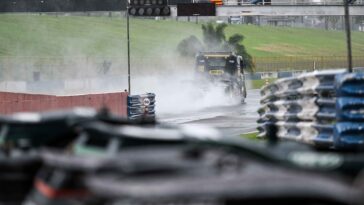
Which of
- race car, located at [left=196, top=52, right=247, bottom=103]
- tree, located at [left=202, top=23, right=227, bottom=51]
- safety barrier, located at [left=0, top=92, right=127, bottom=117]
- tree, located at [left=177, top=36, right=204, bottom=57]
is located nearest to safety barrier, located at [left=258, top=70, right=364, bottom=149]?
safety barrier, located at [left=0, top=92, right=127, bottom=117]

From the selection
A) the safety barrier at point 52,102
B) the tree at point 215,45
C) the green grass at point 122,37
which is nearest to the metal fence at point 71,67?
the tree at point 215,45

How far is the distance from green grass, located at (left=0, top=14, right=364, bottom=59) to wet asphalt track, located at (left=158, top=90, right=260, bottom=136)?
41140mm

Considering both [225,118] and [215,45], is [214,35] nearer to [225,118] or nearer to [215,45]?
[215,45]

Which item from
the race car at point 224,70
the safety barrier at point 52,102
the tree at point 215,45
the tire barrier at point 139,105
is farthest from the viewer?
the tree at point 215,45

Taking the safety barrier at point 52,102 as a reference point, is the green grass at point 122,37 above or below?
above

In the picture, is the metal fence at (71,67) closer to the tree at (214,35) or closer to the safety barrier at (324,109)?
the tree at (214,35)

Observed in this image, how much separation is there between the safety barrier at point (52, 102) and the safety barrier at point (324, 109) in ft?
60.7

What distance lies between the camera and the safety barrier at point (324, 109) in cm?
1506

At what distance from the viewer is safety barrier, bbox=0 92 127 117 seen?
35281 mm

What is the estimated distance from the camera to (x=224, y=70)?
51312mm

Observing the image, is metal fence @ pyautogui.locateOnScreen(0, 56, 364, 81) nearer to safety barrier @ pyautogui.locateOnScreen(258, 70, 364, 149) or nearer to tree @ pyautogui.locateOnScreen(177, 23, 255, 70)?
tree @ pyautogui.locateOnScreen(177, 23, 255, 70)

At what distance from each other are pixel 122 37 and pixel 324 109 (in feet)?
327

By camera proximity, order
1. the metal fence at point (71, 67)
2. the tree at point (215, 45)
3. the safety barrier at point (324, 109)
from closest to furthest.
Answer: the safety barrier at point (324, 109)
the metal fence at point (71, 67)
the tree at point (215, 45)

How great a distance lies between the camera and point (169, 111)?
49500mm
